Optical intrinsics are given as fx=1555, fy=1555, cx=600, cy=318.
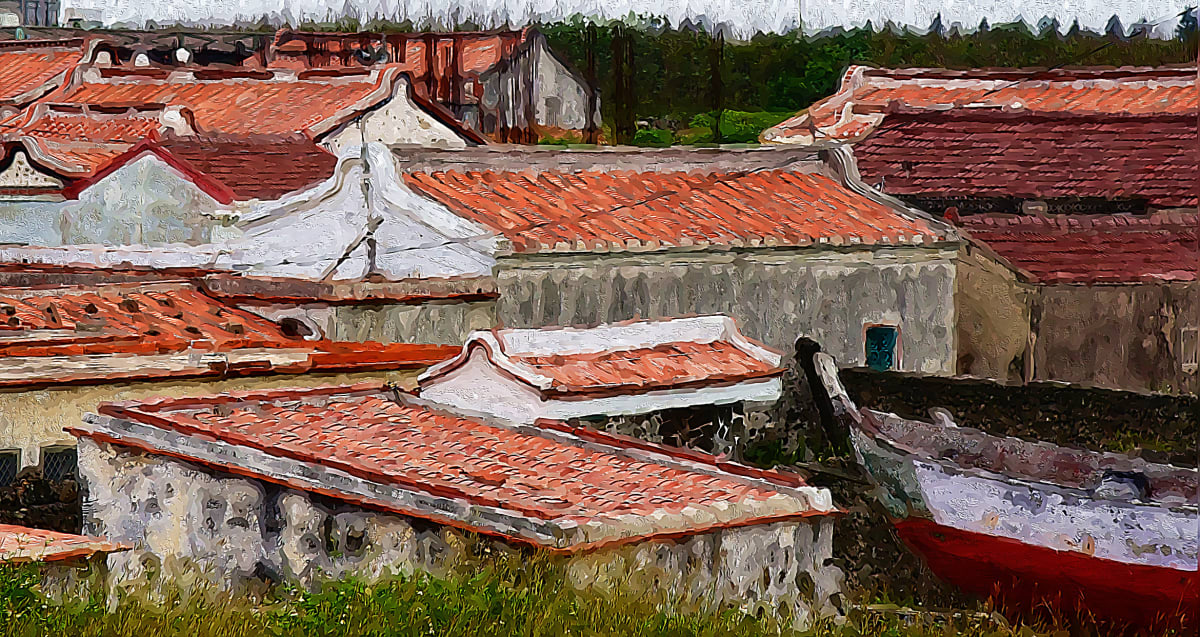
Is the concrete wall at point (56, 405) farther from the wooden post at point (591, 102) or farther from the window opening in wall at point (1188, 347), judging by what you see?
the wooden post at point (591, 102)

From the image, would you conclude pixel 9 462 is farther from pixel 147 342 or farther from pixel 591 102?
pixel 591 102

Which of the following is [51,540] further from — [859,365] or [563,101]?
[563,101]

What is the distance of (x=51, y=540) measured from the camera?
6.52 m

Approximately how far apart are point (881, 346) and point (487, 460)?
7831mm

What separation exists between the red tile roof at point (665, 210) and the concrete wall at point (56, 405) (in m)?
3.59

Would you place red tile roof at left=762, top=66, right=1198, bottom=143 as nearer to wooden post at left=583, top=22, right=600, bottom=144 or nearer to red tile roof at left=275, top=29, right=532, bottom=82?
wooden post at left=583, top=22, right=600, bottom=144

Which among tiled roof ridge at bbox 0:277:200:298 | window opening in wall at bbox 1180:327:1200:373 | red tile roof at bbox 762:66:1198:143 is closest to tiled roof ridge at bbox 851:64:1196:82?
red tile roof at bbox 762:66:1198:143

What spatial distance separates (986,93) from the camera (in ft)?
82.4

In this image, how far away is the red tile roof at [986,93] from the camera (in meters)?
23.9

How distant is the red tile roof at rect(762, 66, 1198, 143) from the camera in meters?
23.9

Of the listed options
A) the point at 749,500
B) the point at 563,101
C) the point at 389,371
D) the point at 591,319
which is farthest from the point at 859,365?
→ the point at 563,101

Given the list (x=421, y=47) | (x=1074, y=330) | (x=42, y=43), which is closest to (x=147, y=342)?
(x=1074, y=330)

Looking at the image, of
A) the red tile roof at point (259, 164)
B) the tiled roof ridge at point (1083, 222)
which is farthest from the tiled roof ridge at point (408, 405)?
the tiled roof ridge at point (1083, 222)

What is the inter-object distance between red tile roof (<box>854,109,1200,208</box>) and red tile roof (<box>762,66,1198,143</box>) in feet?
8.34
